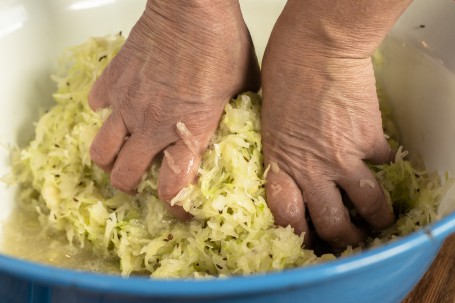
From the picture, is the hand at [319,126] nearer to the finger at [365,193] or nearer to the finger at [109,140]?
the finger at [365,193]

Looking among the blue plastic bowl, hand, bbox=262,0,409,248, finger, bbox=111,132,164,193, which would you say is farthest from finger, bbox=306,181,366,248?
finger, bbox=111,132,164,193

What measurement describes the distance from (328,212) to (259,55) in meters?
0.52

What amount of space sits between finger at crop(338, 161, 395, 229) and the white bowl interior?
0.10 metres

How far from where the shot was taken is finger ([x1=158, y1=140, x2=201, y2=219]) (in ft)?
3.23

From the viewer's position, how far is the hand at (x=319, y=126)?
3.11 ft

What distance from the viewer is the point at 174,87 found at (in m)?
1.01

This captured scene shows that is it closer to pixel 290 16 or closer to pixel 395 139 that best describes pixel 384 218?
pixel 395 139

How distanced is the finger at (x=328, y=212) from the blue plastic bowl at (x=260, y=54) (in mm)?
151

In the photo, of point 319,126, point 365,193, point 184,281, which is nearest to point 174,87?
point 319,126

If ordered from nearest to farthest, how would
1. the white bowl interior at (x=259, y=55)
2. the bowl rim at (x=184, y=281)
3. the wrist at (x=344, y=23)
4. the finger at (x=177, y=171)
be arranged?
the bowl rim at (x=184, y=281) → the wrist at (x=344, y=23) → the finger at (x=177, y=171) → the white bowl interior at (x=259, y=55)

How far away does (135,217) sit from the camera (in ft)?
3.53

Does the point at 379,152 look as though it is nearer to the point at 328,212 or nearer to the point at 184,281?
the point at 328,212

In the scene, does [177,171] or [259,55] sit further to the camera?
[259,55]

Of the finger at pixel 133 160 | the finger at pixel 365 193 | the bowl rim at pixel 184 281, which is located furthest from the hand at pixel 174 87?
the bowl rim at pixel 184 281
